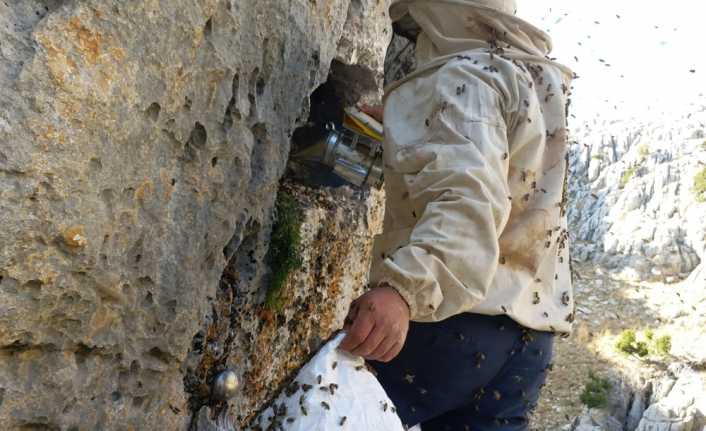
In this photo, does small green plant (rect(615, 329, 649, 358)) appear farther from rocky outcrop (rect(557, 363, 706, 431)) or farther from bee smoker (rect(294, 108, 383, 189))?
bee smoker (rect(294, 108, 383, 189))

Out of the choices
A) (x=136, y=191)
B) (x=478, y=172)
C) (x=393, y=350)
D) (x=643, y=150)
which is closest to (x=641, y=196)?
(x=643, y=150)

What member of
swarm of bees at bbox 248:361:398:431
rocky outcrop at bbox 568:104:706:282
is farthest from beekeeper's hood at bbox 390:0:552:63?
rocky outcrop at bbox 568:104:706:282

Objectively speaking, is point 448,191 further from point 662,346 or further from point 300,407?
point 662,346

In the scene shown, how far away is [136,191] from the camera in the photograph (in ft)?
6.47

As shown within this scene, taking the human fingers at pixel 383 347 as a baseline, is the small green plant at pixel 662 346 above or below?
below

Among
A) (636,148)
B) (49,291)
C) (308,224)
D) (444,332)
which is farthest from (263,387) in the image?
(636,148)

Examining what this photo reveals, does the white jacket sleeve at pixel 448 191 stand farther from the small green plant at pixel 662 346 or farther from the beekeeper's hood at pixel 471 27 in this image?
the small green plant at pixel 662 346

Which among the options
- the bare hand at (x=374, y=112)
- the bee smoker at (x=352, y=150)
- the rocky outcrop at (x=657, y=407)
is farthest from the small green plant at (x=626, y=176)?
the bare hand at (x=374, y=112)

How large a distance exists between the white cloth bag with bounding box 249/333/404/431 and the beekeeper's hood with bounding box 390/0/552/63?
3.99 ft

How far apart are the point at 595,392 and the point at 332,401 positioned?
1341 cm

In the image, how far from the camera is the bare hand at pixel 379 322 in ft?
6.23

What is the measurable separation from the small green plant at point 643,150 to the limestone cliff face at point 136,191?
23.5m

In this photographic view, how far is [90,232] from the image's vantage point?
5.89ft

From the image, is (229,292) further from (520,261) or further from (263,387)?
(520,261)
